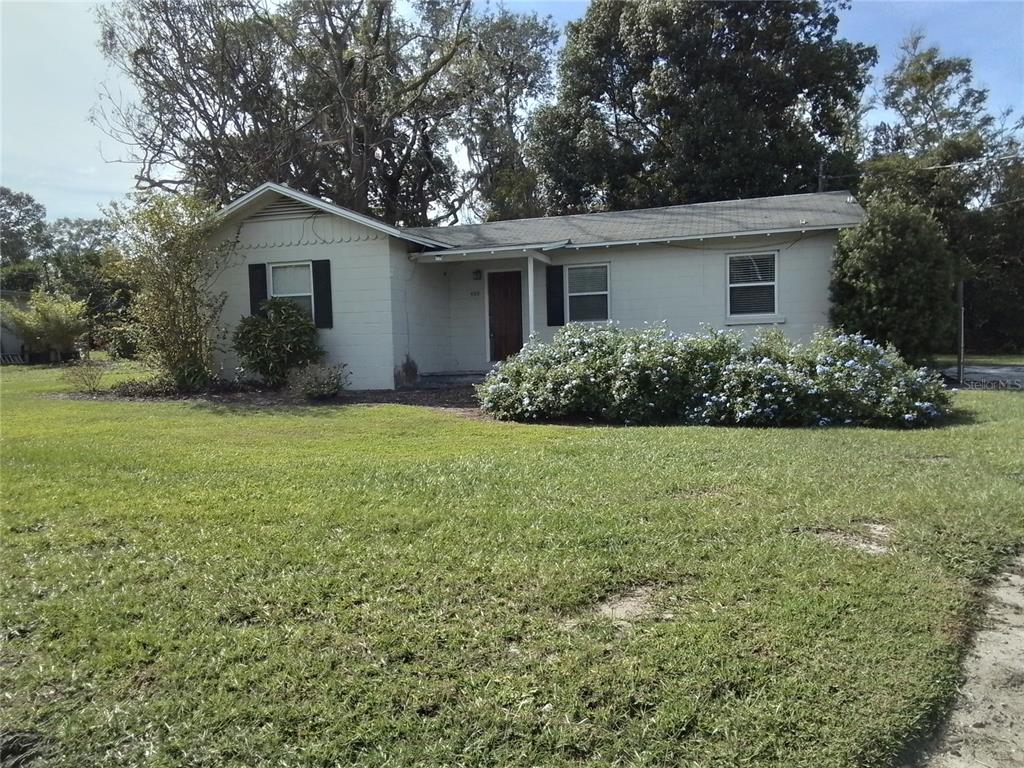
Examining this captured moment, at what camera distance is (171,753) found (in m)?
2.34

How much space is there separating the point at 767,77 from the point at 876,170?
484cm

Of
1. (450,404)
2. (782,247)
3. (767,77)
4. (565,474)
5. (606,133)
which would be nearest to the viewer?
(565,474)

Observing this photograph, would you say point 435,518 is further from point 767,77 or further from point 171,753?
point 767,77

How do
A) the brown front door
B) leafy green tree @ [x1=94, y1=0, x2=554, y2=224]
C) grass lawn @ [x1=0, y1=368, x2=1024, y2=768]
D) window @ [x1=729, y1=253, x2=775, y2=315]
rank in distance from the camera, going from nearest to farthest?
1. grass lawn @ [x1=0, y1=368, x2=1024, y2=768]
2. window @ [x1=729, y1=253, x2=775, y2=315]
3. the brown front door
4. leafy green tree @ [x1=94, y1=0, x2=554, y2=224]

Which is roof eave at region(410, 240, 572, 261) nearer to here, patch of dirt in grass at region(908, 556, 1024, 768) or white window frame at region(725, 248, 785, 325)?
white window frame at region(725, 248, 785, 325)

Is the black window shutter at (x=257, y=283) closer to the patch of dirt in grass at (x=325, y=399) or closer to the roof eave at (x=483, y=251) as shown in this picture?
the patch of dirt in grass at (x=325, y=399)

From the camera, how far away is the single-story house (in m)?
13.2

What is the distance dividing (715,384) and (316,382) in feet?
21.7

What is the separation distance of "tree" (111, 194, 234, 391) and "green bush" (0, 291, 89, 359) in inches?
445

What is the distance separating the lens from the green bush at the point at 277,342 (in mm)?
13109

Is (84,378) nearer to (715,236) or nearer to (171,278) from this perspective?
(171,278)

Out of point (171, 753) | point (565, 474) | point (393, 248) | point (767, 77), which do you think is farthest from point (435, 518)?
point (767, 77)

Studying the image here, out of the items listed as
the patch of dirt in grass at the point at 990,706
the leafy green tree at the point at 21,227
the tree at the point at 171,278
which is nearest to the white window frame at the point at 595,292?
the tree at the point at 171,278

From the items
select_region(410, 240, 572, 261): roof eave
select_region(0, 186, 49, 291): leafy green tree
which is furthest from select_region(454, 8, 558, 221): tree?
select_region(0, 186, 49, 291): leafy green tree
